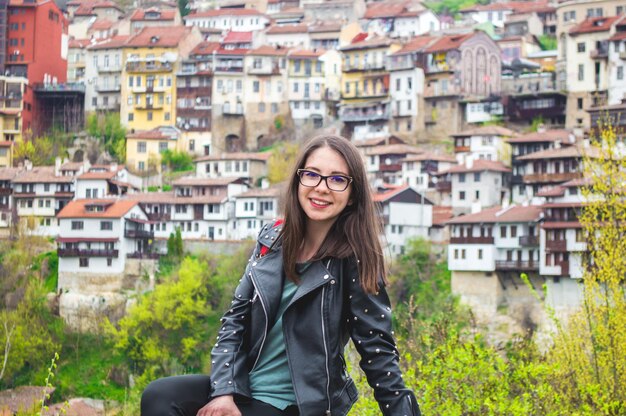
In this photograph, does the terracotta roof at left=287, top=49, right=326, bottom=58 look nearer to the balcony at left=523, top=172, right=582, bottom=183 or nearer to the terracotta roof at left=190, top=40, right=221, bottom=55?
the terracotta roof at left=190, top=40, right=221, bottom=55

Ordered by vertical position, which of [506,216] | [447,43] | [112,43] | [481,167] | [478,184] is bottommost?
[506,216]

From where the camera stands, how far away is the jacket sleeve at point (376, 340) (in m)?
5.20

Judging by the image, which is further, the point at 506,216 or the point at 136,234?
the point at 136,234

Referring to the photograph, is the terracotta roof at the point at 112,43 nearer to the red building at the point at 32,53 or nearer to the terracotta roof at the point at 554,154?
the red building at the point at 32,53

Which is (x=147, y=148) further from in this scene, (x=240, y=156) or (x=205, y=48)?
(x=205, y=48)

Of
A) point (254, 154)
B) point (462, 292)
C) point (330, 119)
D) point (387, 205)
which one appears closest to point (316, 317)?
point (462, 292)

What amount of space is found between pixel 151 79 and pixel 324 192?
69647mm

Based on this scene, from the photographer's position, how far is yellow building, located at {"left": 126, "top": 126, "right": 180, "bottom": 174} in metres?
68.6

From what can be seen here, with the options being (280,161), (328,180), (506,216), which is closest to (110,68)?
(280,161)

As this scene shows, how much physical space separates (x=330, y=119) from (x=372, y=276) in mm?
66429

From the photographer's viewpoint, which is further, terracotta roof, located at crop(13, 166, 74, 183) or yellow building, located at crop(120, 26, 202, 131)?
yellow building, located at crop(120, 26, 202, 131)

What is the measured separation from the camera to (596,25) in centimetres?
6216

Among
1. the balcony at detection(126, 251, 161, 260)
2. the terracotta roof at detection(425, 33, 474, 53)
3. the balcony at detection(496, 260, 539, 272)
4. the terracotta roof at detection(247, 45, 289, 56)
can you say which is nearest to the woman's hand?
the balcony at detection(496, 260, 539, 272)

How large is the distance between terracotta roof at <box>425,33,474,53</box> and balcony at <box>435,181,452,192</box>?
477 inches
